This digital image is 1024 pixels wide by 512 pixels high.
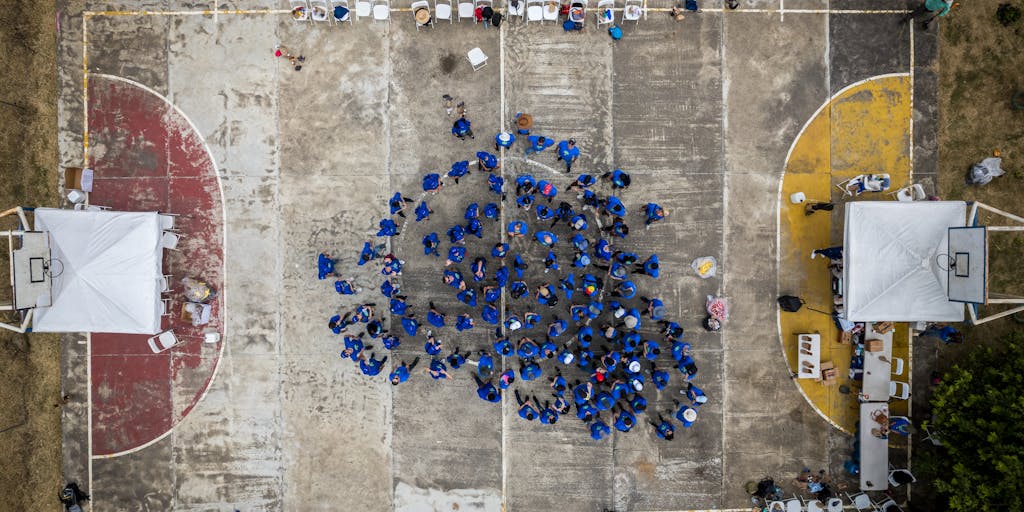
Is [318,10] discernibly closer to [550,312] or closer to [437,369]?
[437,369]

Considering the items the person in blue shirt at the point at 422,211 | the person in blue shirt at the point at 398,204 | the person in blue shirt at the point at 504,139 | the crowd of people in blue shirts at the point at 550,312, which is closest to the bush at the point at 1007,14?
the crowd of people in blue shirts at the point at 550,312

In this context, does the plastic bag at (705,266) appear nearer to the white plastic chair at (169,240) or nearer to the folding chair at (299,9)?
the folding chair at (299,9)

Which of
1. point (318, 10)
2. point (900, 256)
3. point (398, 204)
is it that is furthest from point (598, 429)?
point (318, 10)

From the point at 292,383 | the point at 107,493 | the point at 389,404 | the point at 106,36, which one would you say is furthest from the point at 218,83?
the point at 107,493

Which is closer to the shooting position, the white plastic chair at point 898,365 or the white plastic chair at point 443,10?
the white plastic chair at point 443,10

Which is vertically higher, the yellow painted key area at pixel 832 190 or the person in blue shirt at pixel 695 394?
the yellow painted key area at pixel 832 190

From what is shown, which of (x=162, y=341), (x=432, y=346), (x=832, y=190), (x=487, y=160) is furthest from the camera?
(x=832, y=190)
